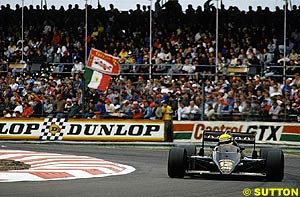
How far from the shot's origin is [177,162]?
1566 centimetres

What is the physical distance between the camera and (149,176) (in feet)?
54.2

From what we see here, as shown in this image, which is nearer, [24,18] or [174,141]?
[174,141]

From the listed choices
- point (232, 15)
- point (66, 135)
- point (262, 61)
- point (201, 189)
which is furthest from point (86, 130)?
point (201, 189)

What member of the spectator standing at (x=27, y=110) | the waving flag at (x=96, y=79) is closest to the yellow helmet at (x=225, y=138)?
the waving flag at (x=96, y=79)

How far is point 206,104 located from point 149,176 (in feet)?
35.9

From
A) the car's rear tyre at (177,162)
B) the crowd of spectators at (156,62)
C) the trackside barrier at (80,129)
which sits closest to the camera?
the car's rear tyre at (177,162)

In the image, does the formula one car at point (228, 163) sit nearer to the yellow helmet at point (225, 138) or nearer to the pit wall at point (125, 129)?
the yellow helmet at point (225, 138)

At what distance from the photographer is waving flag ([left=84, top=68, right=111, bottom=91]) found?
28500 mm

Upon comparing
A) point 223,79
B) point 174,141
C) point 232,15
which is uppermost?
point 232,15

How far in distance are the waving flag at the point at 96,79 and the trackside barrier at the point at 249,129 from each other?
9.87 ft

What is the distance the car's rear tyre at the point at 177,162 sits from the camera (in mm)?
15617

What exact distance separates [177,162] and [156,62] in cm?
1716

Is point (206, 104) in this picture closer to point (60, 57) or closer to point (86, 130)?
point (86, 130)

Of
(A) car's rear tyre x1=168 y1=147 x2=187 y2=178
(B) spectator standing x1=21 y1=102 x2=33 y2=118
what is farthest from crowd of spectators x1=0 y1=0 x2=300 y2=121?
(A) car's rear tyre x1=168 y1=147 x2=187 y2=178
